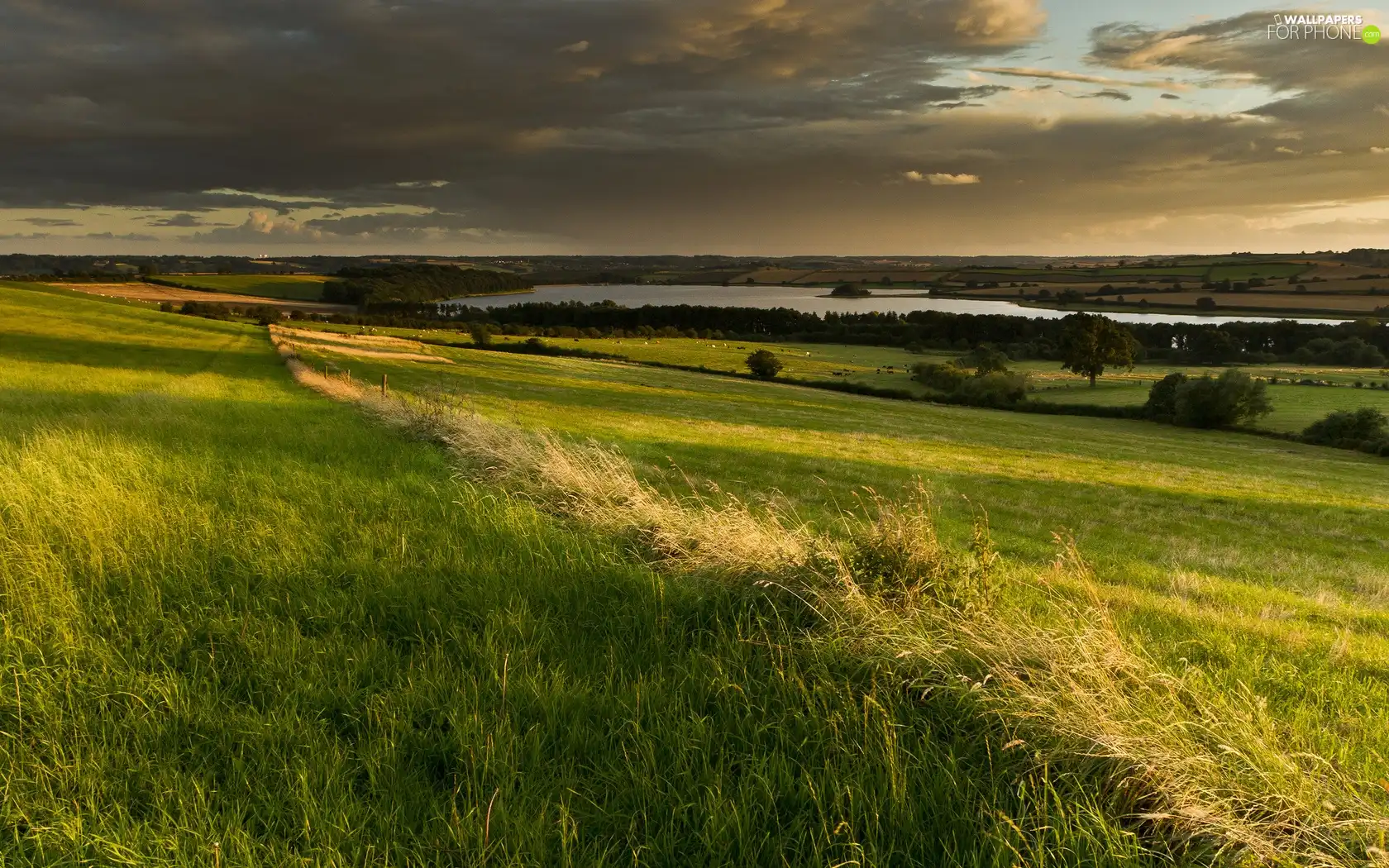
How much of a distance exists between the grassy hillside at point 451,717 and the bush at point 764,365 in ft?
288

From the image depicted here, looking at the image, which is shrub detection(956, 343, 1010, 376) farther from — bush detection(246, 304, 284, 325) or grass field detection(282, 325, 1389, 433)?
bush detection(246, 304, 284, 325)

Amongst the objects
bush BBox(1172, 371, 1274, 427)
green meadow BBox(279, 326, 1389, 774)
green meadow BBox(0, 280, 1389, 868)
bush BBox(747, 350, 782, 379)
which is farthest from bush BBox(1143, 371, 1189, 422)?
green meadow BBox(0, 280, 1389, 868)

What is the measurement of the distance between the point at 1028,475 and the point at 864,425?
16269 mm

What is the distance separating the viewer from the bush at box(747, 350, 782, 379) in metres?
94.3

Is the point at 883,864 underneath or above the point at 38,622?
underneath

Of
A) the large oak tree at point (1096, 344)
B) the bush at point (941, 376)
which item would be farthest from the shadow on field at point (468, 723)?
the large oak tree at point (1096, 344)

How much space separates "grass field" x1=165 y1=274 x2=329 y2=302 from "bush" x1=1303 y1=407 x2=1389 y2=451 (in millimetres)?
152198

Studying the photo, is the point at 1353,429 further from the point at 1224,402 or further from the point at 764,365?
the point at 764,365

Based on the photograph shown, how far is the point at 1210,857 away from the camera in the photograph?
289 centimetres

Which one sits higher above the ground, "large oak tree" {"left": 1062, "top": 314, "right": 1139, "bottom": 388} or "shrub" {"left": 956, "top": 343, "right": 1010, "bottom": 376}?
"large oak tree" {"left": 1062, "top": 314, "right": 1139, "bottom": 388}

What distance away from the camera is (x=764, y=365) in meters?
95.5

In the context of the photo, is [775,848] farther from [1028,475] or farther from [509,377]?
[509,377]

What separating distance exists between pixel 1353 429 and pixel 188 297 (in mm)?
153974

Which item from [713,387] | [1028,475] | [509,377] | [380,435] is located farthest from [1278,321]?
[380,435]
